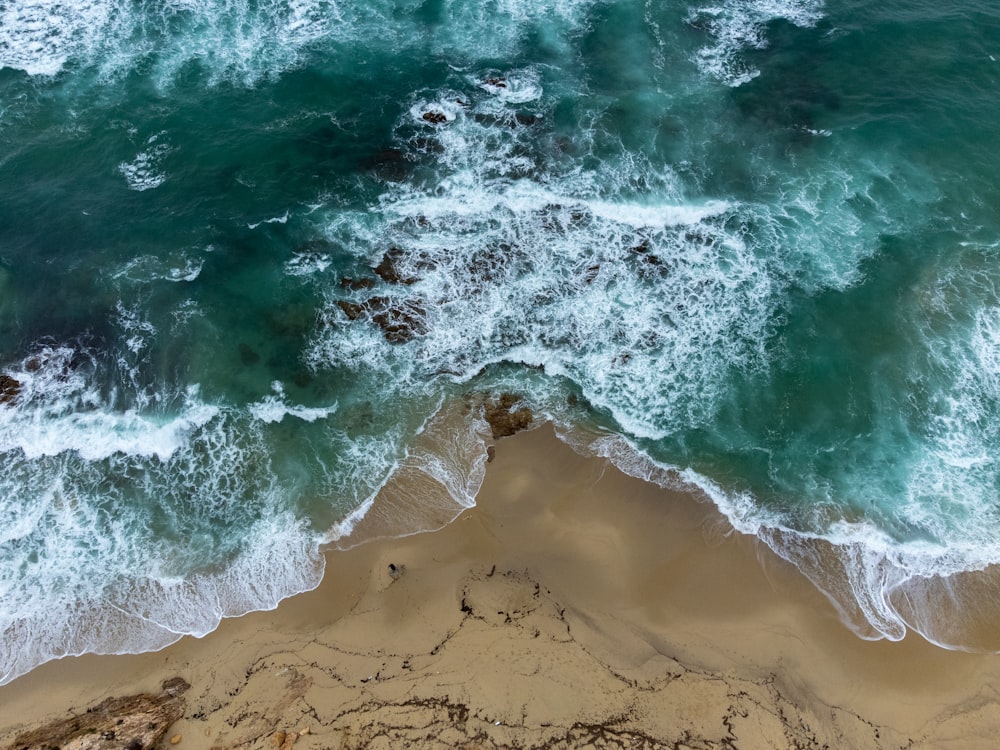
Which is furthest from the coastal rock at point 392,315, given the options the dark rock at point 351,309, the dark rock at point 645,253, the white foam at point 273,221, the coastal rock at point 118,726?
the coastal rock at point 118,726

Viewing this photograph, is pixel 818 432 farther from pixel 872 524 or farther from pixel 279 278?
pixel 279 278

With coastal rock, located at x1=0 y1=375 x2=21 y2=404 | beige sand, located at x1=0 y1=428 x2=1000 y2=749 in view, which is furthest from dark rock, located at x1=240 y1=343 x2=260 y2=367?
beige sand, located at x1=0 y1=428 x2=1000 y2=749

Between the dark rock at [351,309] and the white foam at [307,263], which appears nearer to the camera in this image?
the dark rock at [351,309]

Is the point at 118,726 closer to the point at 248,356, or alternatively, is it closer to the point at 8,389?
the point at 248,356

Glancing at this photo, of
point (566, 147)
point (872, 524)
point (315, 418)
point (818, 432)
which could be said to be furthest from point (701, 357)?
point (315, 418)

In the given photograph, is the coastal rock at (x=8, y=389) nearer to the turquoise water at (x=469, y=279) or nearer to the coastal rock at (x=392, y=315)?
the turquoise water at (x=469, y=279)

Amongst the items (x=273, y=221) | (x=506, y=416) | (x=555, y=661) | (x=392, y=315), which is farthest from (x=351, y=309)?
(x=555, y=661)
